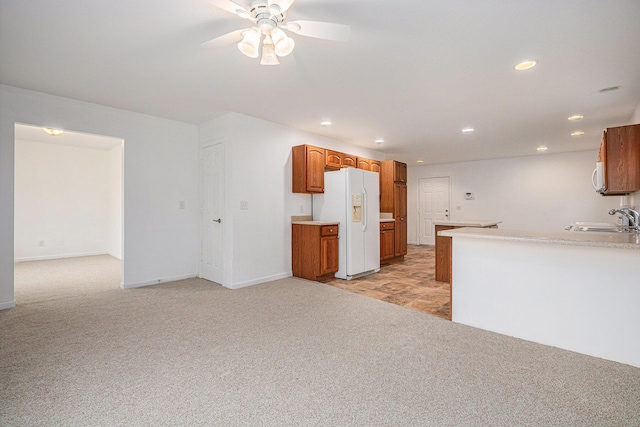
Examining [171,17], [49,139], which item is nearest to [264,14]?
[171,17]

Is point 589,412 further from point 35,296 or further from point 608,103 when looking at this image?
point 35,296

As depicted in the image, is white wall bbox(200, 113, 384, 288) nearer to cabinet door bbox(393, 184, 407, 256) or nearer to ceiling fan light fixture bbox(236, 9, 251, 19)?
cabinet door bbox(393, 184, 407, 256)

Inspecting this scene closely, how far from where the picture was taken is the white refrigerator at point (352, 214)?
4.93 m

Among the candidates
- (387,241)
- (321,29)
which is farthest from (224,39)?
(387,241)

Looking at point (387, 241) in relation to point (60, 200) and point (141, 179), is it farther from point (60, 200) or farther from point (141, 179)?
point (60, 200)

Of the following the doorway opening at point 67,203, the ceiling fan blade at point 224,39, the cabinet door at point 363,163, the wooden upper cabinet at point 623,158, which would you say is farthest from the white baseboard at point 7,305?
the wooden upper cabinet at point 623,158

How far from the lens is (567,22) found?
217 cm

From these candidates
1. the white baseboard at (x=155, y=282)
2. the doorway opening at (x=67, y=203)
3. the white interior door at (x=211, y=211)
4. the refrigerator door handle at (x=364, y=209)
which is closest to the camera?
the white baseboard at (x=155, y=282)

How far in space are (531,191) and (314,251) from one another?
627cm

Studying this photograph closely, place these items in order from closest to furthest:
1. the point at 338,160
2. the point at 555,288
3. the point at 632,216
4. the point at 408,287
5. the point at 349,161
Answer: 1. the point at 555,288
2. the point at 632,216
3. the point at 408,287
4. the point at 338,160
5. the point at 349,161

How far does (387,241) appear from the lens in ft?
20.1

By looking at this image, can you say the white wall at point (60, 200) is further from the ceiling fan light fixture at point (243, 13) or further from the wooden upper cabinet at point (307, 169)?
the ceiling fan light fixture at point (243, 13)

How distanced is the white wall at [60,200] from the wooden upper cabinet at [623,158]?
8.39 meters

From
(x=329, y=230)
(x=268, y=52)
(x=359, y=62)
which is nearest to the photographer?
(x=268, y=52)
